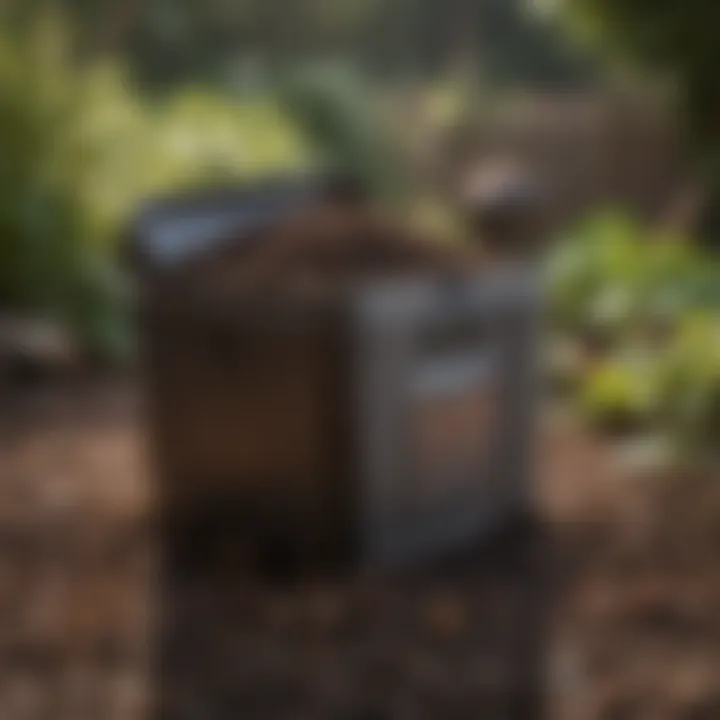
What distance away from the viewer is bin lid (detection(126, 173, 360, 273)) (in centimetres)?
275

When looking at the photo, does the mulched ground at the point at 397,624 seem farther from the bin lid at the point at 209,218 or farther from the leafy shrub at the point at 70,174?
the leafy shrub at the point at 70,174

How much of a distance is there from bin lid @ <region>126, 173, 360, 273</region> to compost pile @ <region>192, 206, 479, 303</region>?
0.14 feet

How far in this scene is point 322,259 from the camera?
2705 millimetres

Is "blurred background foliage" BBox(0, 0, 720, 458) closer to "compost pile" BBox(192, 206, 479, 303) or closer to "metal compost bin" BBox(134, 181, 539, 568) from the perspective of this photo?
"metal compost bin" BBox(134, 181, 539, 568)

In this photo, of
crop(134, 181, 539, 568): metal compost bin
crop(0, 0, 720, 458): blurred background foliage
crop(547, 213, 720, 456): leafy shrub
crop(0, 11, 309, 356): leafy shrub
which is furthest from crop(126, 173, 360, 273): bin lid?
crop(0, 11, 309, 356): leafy shrub

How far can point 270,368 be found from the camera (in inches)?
104

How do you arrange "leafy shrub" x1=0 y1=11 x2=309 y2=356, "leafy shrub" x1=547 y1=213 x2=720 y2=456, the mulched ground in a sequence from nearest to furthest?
the mulched ground < "leafy shrub" x1=547 y1=213 x2=720 y2=456 < "leafy shrub" x1=0 y1=11 x2=309 y2=356

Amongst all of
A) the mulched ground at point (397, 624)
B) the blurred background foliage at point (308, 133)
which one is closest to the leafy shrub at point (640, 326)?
the blurred background foliage at point (308, 133)

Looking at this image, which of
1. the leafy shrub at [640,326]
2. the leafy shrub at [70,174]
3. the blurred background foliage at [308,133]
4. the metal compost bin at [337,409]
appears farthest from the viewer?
the leafy shrub at [70,174]

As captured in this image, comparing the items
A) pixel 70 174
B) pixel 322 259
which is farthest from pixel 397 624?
pixel 70 174

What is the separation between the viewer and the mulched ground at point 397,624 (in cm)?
217

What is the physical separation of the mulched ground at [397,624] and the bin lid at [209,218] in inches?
20.0

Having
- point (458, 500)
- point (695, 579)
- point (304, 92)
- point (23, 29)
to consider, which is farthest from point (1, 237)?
point (695, 579)

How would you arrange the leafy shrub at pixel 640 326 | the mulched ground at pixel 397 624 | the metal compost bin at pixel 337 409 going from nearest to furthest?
the mulched ground at pixel 397 624 < the metal compost bin at pixel 337 409 < the leafy shrub at pixel 640 326
